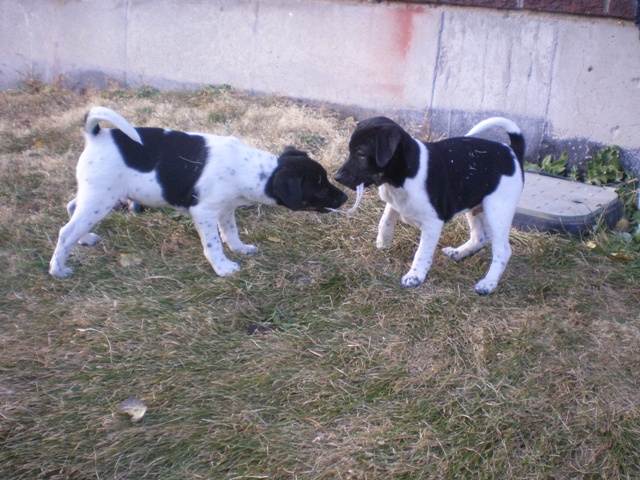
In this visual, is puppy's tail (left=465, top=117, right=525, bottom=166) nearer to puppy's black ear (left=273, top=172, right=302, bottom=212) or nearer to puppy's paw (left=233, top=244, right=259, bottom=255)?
puppy's black ear (left=273, top=172, right=302, bottom=212)

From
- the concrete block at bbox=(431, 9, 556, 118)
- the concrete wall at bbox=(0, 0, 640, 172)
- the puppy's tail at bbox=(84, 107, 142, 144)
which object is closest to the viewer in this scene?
the puppy's tail at bbox=(84, 107, 142, 144)

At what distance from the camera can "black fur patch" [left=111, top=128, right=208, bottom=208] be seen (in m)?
3.87

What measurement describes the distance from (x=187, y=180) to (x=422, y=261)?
1624 millimetres

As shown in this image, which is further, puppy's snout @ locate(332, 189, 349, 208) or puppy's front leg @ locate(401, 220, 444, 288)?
puppy's snout @ locate(332, 189, 349, 208)

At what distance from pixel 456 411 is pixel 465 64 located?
14.8 ft

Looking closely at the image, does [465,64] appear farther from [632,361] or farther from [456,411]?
[456,411]

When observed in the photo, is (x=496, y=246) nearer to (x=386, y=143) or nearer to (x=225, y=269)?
(x=386, y=143)

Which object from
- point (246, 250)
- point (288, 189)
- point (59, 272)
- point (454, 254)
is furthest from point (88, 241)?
point (454, 254)

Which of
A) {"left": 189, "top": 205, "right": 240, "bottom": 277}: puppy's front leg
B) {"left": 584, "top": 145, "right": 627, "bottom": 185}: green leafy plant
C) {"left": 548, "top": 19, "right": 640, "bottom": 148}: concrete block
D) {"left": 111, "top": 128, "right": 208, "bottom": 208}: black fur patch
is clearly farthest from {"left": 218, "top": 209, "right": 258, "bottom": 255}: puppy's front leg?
{"left": 548, "top": 19, "right": 640, "bottom": 148}: concrete block

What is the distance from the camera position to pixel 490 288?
4.02 meters

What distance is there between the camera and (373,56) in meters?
7.09

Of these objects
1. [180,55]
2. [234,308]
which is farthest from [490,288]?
[180,55]

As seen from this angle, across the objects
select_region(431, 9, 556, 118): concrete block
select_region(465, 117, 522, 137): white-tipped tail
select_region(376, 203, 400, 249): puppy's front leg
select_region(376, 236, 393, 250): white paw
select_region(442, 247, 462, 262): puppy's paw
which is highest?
select_region(431, 9, 556, 118): concrete block

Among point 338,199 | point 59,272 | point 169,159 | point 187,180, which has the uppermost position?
point 169,159
